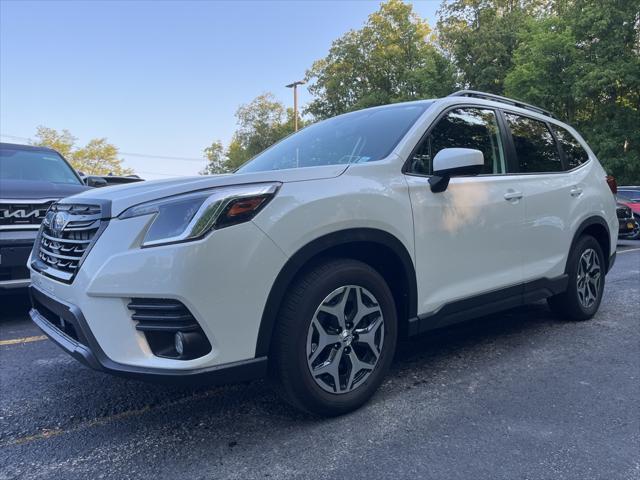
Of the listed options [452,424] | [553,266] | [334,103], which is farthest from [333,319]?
[334,103]

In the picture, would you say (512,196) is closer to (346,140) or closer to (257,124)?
(346,140)

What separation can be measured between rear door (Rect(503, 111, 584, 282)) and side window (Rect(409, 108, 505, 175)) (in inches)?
7.8

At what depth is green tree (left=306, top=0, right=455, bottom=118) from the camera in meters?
32.1

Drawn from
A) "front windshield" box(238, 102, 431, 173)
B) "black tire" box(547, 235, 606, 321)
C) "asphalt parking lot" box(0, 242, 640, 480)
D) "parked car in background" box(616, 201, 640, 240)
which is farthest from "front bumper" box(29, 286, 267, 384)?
"parked car in background" box(616, 201, 640, 240)

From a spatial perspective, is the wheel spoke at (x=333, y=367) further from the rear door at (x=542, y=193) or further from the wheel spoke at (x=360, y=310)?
the rear door at (x=542, y=193)

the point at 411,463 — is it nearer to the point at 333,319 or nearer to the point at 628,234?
the point at 333,319

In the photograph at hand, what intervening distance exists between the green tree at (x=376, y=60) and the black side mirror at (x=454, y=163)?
93.0 ft

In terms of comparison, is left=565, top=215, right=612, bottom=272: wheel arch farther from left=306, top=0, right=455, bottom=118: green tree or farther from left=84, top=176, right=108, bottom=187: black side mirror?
left=306, top=0, right=455, bottom=118: green tree

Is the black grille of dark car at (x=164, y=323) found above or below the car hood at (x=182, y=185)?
below

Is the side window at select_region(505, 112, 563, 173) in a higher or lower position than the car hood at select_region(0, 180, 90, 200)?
higher

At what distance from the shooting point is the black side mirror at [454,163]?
8.79 feet

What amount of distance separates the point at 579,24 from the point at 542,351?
68.4 ft

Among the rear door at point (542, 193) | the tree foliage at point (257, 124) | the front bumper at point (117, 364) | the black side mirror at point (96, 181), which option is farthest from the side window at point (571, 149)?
the tree foliage at point (257, 124)

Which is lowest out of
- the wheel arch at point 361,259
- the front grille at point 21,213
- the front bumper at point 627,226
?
the front bumper at point 627,226
